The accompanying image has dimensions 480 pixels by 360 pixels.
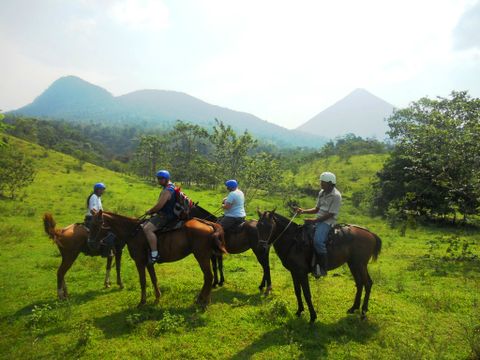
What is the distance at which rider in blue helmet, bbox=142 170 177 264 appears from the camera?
872cm

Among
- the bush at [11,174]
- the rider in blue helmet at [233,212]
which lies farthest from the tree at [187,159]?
the rider in blue helmet at [233,212]

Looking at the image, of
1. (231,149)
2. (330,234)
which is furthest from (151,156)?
(330,234)

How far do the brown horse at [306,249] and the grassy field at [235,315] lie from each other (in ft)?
2.58

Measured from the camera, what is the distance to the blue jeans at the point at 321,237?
805 centimetres

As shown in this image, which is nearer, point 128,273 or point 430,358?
point 430,358

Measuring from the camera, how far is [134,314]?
8.09 meters

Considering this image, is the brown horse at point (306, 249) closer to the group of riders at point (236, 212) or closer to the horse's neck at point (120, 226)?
the group of riders at point (236, 212)

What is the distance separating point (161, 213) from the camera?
9.13m

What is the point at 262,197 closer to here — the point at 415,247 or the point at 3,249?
the point at 415,247

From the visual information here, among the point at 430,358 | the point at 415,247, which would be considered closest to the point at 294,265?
the point at 430,358

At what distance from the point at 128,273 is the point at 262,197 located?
117 ft

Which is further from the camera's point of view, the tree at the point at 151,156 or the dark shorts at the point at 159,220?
the tree at the point at 151,156

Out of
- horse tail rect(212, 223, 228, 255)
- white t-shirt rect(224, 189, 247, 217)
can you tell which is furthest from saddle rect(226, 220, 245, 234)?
horse tail rect(212, 223, 228, 255)

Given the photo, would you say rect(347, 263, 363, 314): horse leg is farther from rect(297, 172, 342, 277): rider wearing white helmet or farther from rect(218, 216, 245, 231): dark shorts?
rect(218, 216, 245, 231): dark shorts
